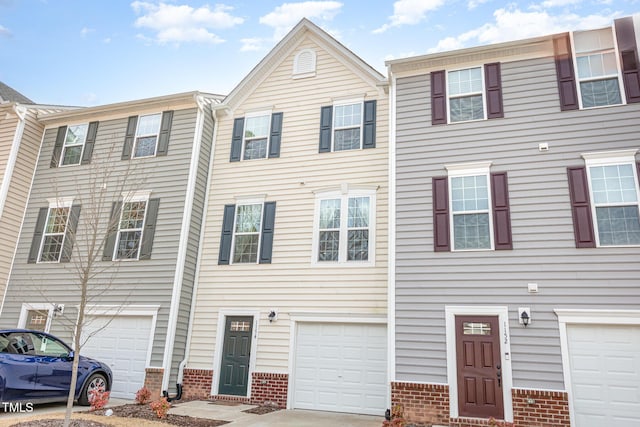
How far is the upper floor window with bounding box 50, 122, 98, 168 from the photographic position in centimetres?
1395

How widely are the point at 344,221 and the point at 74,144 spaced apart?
30.9ft

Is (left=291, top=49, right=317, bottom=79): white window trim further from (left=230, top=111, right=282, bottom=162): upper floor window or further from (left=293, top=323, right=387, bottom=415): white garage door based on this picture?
(left=293, top=323, right=387, bottom=415): white garage door

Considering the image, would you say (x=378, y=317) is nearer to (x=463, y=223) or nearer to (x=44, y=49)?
(x=463, y=223)

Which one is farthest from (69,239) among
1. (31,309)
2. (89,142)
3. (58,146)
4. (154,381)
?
(154,381)

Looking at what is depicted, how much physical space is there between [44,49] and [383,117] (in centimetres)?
1186

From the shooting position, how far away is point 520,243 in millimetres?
8867

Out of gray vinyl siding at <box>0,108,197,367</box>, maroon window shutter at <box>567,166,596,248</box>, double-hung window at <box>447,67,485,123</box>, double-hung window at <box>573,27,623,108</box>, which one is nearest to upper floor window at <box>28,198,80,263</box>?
gray vinyl siding at <box>0,108,197,367</box>

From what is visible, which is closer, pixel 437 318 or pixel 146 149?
pixel 437 318

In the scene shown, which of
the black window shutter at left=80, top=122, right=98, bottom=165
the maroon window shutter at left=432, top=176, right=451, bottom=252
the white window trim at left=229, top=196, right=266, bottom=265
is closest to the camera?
the maroon window shutter at left=432, top=176, right=451, bottom=252

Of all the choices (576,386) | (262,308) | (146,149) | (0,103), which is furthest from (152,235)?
(576,386)

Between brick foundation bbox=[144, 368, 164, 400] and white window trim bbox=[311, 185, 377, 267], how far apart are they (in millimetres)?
4589

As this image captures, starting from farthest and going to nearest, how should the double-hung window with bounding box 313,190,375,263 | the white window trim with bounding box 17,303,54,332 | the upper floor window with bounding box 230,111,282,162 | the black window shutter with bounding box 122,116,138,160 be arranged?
the black window shutter with bounding box 122,116,138,160, the upper floor window with bounding box 230,111,282,162, the white window trim with bounding box 17,303,54,332, the double-hung window with bounding box 313,190,375,263

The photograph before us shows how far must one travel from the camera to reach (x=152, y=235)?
12086 millimetres

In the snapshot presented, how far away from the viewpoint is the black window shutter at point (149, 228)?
472 inches
